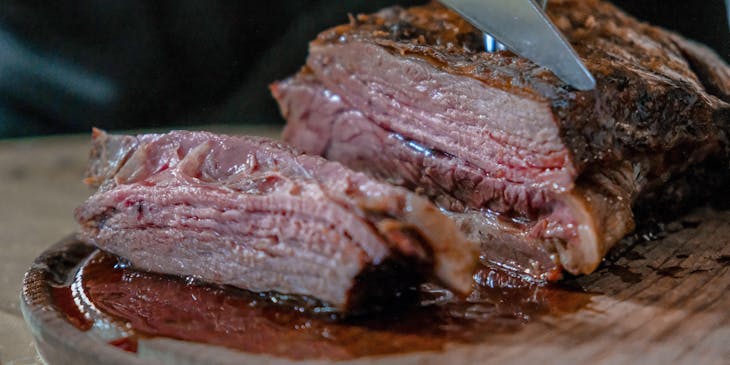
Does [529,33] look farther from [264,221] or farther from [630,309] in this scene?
[264,221]

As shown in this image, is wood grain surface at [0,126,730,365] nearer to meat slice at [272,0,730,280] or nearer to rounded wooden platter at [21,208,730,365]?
rounded wooden platter at [21,208,730,365]

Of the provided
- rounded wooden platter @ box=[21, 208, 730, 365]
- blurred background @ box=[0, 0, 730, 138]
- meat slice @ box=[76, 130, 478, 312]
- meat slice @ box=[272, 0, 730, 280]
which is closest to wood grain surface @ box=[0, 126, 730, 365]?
rounded wooden platter @ box=[21, 208, 730, 365]

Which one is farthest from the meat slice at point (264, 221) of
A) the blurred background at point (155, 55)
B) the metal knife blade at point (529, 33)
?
the blurred background at point (155, 55)

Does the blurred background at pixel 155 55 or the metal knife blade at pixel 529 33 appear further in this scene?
the blurred background at pixel 155 55

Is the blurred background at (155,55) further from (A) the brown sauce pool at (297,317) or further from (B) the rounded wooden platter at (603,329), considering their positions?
(A) the brown sauce pool at (297,317)

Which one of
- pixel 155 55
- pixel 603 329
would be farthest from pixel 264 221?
pixel 155 55
